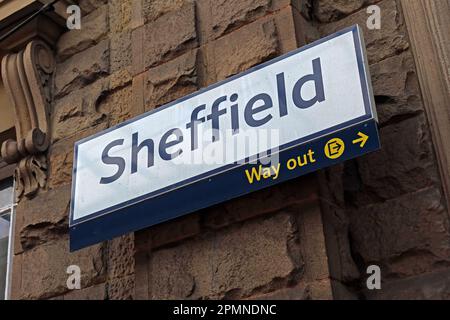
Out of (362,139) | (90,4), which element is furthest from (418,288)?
(90,4)

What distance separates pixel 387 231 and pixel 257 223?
0.60 m

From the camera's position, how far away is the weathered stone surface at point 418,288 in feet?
10.4

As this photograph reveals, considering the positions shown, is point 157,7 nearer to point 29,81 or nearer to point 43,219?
point 29,81

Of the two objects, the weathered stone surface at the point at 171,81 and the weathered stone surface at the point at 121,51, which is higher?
the weathered stone surface at the point at 121,51

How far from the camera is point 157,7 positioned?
4.33m

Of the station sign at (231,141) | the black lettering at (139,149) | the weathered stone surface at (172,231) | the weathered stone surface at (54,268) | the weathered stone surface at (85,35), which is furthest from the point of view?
the weathered stone surface at (85,35)

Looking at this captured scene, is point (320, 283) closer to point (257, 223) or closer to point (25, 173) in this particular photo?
point (257, 223)

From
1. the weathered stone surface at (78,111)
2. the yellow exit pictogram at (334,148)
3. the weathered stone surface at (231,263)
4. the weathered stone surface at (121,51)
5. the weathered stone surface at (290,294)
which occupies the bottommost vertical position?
the weathered stone surface at (290,294)

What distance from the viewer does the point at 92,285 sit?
4023 millimetres

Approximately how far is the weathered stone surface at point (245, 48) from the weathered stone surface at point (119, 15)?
0.89 m

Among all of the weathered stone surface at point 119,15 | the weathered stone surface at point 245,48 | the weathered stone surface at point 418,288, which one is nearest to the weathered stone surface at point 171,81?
the weathered stone surface at point 245,48

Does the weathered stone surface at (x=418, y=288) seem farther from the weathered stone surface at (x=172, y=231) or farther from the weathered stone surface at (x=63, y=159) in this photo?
the weathered stone surface at (x=63, y=159)

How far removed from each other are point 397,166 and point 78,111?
2.02m

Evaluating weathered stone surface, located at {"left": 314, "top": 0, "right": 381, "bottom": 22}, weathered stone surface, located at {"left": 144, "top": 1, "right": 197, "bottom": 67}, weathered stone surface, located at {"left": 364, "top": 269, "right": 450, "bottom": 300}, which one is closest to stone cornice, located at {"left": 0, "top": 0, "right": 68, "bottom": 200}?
weathered stone surface, located at {"left": 144, "top": 1, "right": 197, "bottom": 67}
